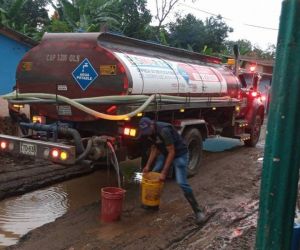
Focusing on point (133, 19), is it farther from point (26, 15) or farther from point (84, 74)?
point (84, 74)

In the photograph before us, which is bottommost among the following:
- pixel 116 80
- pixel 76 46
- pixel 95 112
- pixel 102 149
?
pixel 102 149

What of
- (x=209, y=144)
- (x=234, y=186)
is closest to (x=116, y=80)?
(x=234, y=186)

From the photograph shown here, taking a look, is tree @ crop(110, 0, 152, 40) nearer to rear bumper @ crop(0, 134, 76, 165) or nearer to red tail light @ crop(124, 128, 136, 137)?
red tail light @ crop(124, 128, 136, 137)

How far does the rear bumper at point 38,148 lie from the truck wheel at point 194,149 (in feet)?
10.4

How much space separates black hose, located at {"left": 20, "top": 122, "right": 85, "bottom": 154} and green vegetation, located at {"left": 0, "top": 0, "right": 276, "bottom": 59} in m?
2.87

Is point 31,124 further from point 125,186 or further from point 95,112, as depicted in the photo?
point 125,186

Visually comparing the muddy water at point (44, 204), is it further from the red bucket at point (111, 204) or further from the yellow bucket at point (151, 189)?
the yellow bucket at point (151, 189)

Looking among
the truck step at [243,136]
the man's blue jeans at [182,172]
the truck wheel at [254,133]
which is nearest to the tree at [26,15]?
the truck wheel at [254,133]

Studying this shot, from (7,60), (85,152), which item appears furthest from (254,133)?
(85,152)

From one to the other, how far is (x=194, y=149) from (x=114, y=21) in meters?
13.6

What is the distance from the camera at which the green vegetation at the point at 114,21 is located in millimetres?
19359

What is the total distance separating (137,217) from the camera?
20.9 ft

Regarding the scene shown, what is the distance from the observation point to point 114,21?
70.1ft

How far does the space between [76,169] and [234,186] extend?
316 centimetres
